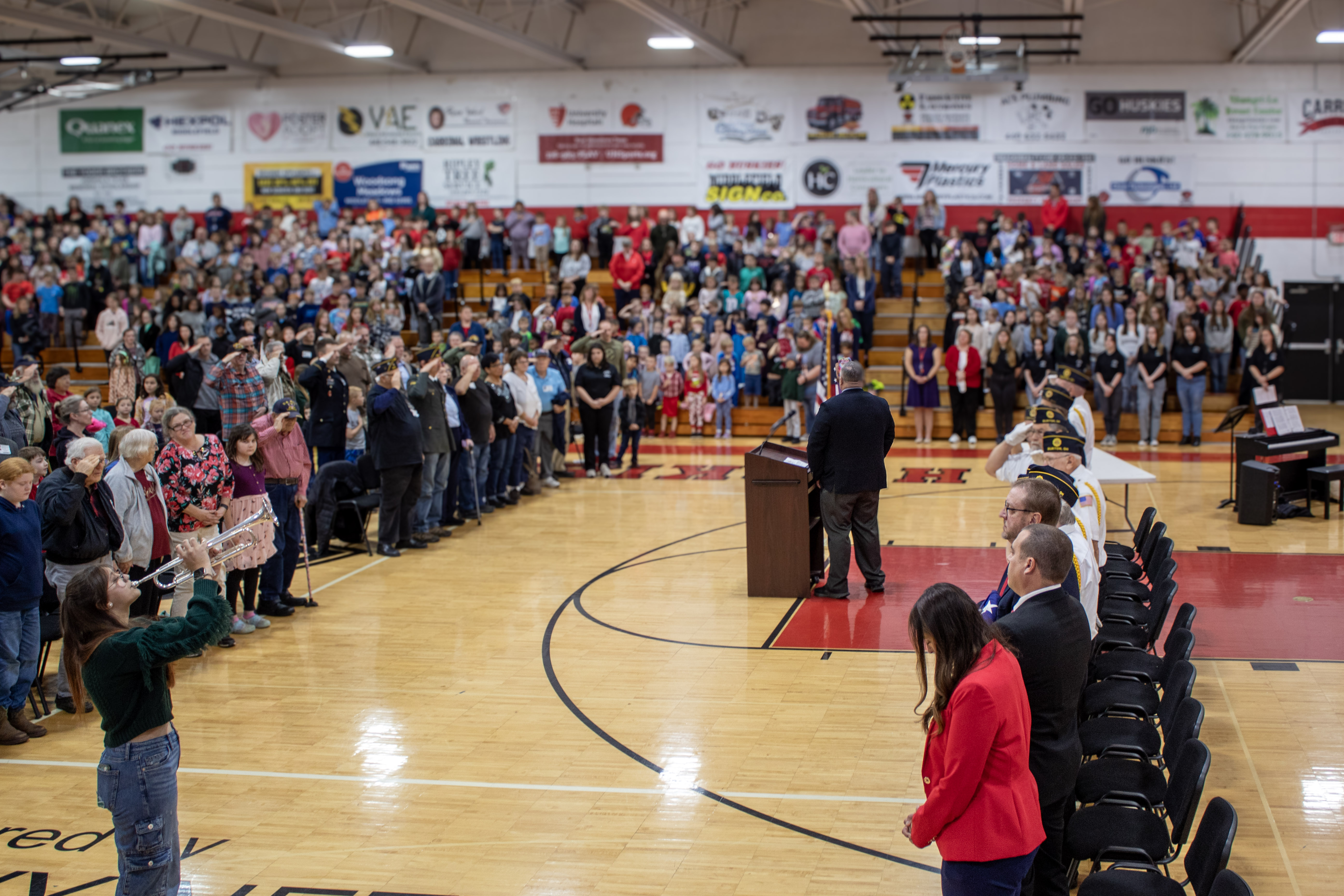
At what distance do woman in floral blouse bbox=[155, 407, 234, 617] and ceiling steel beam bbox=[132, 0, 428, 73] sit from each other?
1131cm

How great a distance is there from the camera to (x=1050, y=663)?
3.97 m

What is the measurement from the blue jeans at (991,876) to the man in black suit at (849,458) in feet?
18.6

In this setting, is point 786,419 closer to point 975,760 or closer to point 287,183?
point 287,183

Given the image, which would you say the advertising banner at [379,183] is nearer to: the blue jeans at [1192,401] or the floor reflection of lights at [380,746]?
the blue jeans at [1192,401]

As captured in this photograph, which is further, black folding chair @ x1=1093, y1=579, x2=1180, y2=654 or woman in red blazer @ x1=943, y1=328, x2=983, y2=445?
woman in red blazer @ x1=943, y1=328, x2=983, y2=445

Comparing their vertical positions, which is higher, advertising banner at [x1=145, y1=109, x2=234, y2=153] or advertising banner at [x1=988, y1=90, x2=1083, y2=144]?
advertising banner at [x1=145, y1=109, x2=234, y2=153]

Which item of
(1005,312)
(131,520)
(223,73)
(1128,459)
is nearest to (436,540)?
(131,520)

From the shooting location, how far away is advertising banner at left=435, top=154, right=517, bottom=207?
26.0m

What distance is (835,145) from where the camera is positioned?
81.5 ft

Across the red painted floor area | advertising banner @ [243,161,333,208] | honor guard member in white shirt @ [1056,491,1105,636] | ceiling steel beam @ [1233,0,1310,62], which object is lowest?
the red painted floor area

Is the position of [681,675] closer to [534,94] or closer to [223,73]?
[534,94]

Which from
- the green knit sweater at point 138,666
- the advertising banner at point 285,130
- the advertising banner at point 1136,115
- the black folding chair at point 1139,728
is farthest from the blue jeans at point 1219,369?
the advertising banner at point 285,130

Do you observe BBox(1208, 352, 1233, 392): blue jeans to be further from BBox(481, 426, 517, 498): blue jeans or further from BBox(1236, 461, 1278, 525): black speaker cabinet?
BBox(481, 426, 517, 498): blue jeans

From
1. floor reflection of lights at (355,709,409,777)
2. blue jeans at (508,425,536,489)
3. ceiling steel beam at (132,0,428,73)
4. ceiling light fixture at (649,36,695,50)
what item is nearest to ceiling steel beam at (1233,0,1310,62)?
ceiling light fixture at (649,36,695,50)
